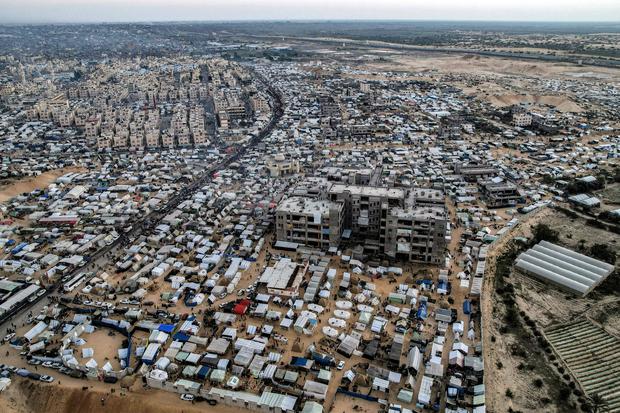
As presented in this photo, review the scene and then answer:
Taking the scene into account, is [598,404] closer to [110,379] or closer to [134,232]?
[110,379]

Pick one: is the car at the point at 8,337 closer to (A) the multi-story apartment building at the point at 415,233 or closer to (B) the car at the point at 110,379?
(B) the car at the point at 110,379

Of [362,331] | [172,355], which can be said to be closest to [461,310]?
[362,331]

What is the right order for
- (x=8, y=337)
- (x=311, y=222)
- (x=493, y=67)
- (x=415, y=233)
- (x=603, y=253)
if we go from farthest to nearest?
1. (x=493, y=67)
2. (x=311, y=222)
3. (x=603, y=253)
4. (x=415, y=233)
5. (x=8, y=337)

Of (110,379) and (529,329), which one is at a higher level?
(529,329)

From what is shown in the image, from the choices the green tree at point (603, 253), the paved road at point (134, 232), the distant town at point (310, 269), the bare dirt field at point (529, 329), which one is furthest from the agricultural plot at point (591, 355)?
the paved road at point (134, 232)

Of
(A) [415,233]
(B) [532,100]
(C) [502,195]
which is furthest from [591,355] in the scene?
(B) [532,100]

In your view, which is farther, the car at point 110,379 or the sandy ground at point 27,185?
the sandy ground at point 27,185
